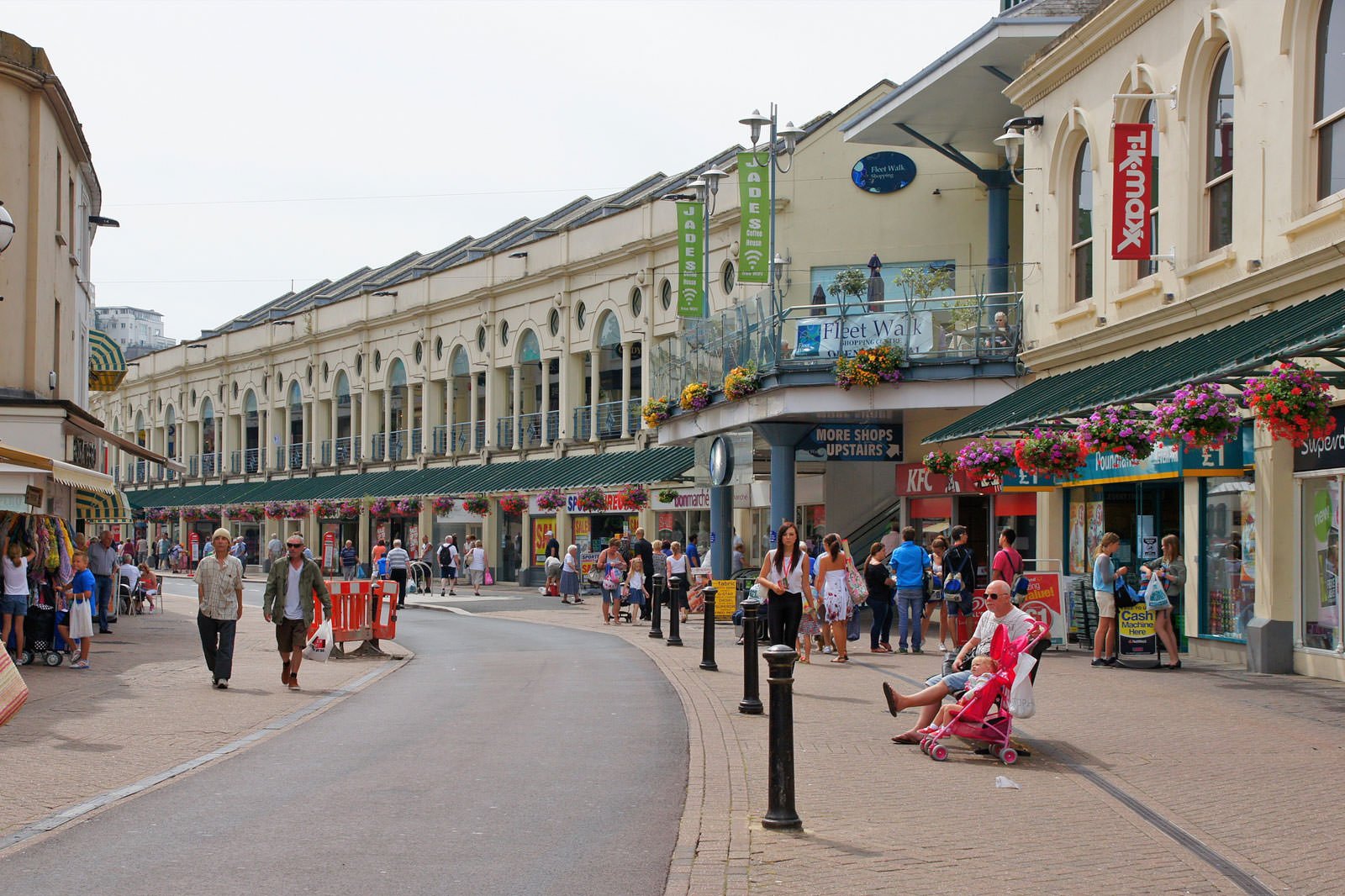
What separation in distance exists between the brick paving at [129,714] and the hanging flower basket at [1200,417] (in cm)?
904

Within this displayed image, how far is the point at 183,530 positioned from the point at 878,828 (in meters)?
71.6

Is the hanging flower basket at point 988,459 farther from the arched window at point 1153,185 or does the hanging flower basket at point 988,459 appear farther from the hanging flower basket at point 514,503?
the hanging flower basket at point 514,503

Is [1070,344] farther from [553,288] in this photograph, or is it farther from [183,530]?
[183,530]

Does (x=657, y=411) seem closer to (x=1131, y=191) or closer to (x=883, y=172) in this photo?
(x=883, y=172)

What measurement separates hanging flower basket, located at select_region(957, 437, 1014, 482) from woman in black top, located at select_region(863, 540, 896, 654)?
171cm

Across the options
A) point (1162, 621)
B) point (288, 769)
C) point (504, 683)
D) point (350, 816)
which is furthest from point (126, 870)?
point (1162, 621)

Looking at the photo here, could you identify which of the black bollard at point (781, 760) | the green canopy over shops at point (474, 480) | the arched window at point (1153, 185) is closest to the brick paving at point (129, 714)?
the black bollard at point (781, 760)

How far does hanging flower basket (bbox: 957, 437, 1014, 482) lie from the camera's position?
A: 20.0m

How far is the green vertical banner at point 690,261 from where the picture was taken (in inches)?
1348

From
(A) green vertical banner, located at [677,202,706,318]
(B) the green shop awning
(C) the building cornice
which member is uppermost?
(C) the building cornice

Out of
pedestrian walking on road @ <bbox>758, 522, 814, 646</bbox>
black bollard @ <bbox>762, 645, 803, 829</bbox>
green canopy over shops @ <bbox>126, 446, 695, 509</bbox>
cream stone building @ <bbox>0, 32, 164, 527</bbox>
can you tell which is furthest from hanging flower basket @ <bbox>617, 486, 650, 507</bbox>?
black bollard @ <bbox>762, 645, 803, 829</bbox>

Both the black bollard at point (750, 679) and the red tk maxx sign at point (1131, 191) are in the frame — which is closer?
the black bollard at point (750, 679)

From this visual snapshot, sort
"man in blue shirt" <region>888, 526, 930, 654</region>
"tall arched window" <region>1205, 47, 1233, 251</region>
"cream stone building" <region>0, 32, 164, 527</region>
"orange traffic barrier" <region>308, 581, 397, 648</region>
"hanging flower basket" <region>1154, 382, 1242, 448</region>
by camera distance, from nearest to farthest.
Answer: "hanging flower basket" <region>1154, 382, 1242, 448</region>
"tall arched window" <region>1205, 47, 1233, 251</region>
"man in blue shirt" <region>888, 526, 930, 654</region>
"orange traffic barrier" <region>308, 581, 397, 648</region>
"cream stone building" <region>0, 32, 164, 527</region>

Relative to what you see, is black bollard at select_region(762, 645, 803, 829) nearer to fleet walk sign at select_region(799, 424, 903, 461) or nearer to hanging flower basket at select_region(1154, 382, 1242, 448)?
hanging flower basket at select_region(1154, 382, 1242, 448)
